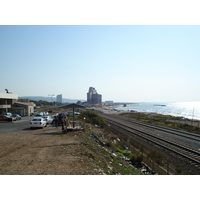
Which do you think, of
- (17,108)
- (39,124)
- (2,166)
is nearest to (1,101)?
(17,108)

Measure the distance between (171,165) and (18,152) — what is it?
9.04 meters

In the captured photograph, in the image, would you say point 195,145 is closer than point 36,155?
No

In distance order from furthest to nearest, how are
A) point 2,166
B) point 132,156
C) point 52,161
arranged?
point 132,156 → point 52,161 → point 2,166

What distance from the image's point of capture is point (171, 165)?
11453 mm

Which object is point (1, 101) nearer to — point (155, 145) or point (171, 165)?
point (155, 145)

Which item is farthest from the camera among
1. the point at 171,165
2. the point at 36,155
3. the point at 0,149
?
the point at 171,165

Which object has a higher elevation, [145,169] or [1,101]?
[1,101]

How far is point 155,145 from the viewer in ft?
54.0

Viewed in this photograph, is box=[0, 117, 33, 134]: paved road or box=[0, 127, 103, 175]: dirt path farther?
box=[0, 117, 33, 134]: paved road

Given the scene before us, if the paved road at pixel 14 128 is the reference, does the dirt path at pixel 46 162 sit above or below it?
above

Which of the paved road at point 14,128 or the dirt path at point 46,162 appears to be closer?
the dirt path at point 46,162

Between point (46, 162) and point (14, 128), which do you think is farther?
point (14, 128)

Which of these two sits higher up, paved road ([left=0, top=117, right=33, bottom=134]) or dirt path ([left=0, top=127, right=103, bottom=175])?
dirt path ([left=0, top=127, right=103, bottom=175])

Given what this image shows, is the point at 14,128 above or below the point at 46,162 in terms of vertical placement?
below
